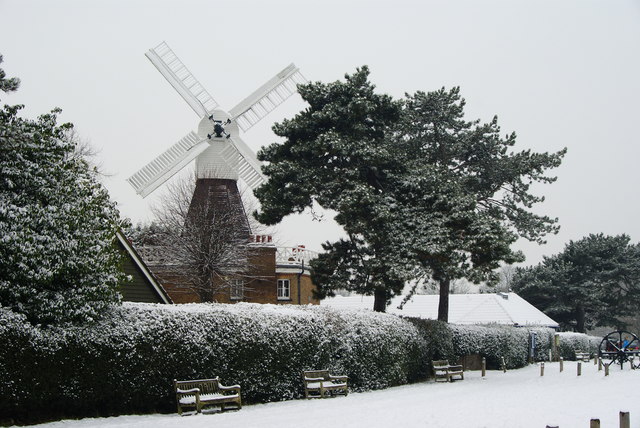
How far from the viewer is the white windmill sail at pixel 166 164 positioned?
38.6 metres

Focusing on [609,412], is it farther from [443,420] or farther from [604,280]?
[604,280]

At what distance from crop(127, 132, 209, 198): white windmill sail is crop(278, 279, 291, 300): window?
986cm

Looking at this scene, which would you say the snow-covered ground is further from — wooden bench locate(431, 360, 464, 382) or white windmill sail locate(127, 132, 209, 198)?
white windmill sail locate(127, 132, 209, 198)

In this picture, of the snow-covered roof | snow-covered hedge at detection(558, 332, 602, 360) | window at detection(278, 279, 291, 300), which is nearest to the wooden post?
window at detection(278, 279, 291, 300)

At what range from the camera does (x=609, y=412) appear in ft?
53.2

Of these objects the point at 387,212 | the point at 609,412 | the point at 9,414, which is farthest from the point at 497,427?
the point at 387,212

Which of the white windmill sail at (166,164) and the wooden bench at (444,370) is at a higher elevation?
the white windmill sail at (166,164)

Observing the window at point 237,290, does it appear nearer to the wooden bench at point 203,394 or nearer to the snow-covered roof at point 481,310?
the snow-covered roof at point 481,310

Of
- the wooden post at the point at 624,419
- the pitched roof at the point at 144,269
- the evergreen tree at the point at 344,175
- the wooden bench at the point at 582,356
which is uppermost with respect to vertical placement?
the evergreen tree at the point at 344,175

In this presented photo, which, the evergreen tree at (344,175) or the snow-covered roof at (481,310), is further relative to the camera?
the snow-covered roof at (481,310)

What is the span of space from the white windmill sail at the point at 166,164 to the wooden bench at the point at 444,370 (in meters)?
19.0

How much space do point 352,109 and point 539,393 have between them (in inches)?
513

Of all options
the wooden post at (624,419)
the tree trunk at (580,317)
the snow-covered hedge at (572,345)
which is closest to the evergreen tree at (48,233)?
the wooden post at (624,419)

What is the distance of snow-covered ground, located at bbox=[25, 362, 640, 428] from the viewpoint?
46.8ft
